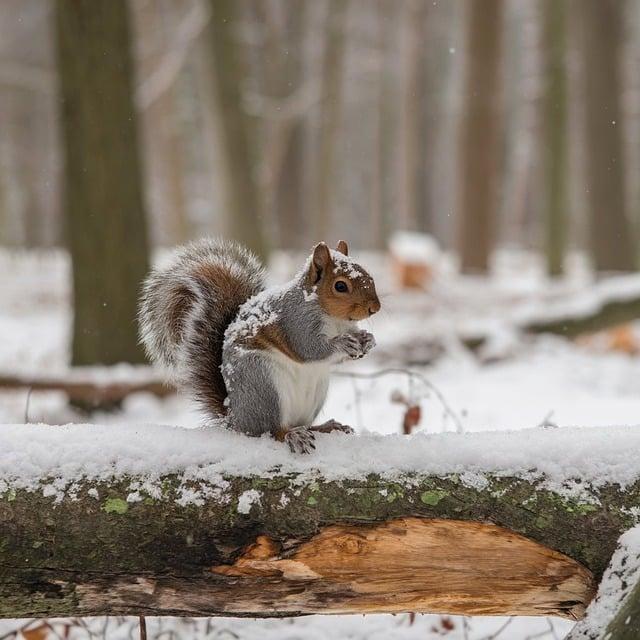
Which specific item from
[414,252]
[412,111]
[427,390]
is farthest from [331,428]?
[412,111]

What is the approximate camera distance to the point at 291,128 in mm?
13445

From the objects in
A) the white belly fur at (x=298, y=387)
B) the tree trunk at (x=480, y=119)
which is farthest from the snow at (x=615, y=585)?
the tree trunk at (x=480, y=119)

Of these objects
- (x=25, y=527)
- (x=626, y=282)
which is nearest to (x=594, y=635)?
(x=25, y=527)

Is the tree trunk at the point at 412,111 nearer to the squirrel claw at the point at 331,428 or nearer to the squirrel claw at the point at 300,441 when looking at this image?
the squirrel claw at the point at 331,428

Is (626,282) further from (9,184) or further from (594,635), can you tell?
(9,184)

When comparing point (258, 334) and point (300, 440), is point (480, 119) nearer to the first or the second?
point (258, 334)

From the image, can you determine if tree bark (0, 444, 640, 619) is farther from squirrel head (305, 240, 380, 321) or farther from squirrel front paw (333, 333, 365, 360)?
squirrel head (305, 240, 380, 321)

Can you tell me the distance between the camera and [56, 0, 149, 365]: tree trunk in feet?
14.4

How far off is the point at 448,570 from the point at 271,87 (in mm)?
12625

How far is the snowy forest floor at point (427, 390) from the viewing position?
7.59ft

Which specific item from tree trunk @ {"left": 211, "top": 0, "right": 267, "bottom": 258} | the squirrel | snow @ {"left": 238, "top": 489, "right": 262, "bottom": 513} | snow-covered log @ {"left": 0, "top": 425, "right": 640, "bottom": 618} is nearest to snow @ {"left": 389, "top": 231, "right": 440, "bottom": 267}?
tree trunk @ {"left": 211, "top": 0, "right": 267, "bottom": 258}

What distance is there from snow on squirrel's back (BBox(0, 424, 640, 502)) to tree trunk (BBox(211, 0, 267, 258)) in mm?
6306

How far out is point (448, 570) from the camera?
1.62m

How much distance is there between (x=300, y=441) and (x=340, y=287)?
41 centimetres
